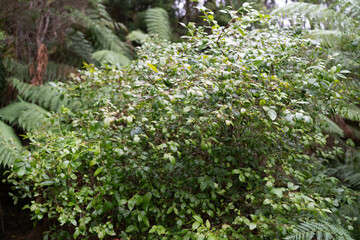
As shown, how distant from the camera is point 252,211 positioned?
67.2 inches

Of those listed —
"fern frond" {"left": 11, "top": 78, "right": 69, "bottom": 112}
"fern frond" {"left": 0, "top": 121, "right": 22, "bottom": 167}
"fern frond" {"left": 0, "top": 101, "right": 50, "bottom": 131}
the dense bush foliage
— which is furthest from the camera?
"fern frond" {"left": 11, "top": 78, "right": 69, "bottom": 112}

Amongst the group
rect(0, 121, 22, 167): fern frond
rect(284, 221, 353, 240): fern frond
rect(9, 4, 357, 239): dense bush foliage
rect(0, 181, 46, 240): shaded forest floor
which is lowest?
rect(0, 181, 46, 240): shaded forest floor

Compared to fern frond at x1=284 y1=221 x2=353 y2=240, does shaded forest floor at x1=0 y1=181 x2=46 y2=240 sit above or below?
below

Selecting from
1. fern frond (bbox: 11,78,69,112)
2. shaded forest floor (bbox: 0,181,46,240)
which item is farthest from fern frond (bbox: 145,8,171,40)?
shaded forest floor (bbox: 0,181,46,240)

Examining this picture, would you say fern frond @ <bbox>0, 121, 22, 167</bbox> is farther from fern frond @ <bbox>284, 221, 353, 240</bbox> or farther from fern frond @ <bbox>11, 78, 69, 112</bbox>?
fern frond @ <bbox>284, 221, 353, 240</bbox>

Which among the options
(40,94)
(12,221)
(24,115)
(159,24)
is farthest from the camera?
(159,24)

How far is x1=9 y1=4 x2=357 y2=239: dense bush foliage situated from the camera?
1.38 metres

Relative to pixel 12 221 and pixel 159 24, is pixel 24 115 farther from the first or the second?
pixel 159 24

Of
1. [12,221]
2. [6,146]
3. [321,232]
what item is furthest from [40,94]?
[321,232]

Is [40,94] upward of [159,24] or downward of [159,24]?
downward

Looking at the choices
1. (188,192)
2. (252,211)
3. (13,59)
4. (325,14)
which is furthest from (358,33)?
(13,59)

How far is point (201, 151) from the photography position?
162 cm

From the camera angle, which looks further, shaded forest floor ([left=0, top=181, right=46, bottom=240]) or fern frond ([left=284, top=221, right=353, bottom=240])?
shaded forest floor ([left=0, top=181, right=46, bottom=240])

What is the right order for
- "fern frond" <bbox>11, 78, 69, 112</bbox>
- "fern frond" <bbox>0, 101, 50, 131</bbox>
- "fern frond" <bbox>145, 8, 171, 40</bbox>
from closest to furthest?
"fern frond" <bbox>0, 101, 50, 131</bbox> → "fern frond" <bbox>11, 78, 69, 112</bbox> → "fern frond" <bbox>145, 8, 171, 40</bbox>
